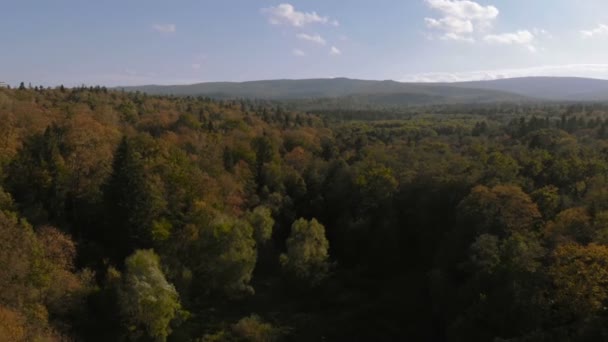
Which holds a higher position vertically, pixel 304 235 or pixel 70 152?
pixel 70 152

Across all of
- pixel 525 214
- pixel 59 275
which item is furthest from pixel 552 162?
pixel 59 275

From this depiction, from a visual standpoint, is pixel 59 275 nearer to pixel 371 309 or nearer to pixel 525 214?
pixel 371 309

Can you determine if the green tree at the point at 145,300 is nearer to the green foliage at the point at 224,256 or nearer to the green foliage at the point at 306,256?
the green foliage at the point at 224,256

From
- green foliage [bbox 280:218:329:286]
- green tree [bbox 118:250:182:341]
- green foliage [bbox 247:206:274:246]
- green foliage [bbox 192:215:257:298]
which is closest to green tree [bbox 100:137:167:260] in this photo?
green foliage [bbox 192:215:257:298]

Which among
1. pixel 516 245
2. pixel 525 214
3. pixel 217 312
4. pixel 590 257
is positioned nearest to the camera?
pixel 590 257

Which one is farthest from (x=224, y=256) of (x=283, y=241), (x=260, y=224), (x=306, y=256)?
(x=283, y=241)

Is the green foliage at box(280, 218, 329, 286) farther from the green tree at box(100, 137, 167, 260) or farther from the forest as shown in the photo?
the green tree at box(100, 137, 167, 260)
